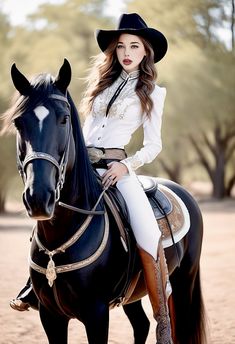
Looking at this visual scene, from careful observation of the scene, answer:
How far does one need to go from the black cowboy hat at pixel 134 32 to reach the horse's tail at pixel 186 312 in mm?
1680

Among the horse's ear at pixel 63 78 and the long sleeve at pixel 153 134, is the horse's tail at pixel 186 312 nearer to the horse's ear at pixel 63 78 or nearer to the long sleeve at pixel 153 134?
the long sleeve at pixel 153 134

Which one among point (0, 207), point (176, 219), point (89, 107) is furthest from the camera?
point (0, 207)

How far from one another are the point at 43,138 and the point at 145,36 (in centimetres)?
131

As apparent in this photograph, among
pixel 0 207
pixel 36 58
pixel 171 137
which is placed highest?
pixel 36 58

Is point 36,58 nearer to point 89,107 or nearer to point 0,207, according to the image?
point 0,207

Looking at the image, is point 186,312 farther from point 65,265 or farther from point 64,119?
point 64,119

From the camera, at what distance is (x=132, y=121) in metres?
3.63

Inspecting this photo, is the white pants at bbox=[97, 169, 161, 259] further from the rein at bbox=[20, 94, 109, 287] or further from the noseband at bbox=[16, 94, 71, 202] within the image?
the noseband at bbox=[16, 94, 71, 202]

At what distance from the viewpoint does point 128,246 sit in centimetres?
345

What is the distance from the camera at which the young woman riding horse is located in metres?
2.82

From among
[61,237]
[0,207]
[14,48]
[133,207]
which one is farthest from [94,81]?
[14,48]

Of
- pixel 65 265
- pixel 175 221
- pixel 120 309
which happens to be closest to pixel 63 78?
pixel 65 265

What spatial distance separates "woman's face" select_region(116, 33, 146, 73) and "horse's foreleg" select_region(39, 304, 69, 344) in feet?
5.29

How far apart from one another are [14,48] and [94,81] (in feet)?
91.7
